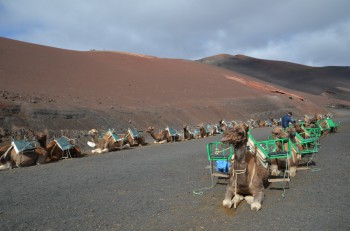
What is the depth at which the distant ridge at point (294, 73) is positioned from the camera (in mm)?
109950

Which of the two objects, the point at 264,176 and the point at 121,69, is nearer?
the point at 264,176

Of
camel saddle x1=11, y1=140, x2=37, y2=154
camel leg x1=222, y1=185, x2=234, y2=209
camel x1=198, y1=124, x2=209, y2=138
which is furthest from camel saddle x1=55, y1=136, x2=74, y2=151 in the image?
camel x1=198, y1=124, x2=209, y2=138

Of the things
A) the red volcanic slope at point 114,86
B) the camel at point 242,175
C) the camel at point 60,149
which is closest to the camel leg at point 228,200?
the camel at point 242,175

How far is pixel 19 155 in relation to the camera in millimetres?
13906

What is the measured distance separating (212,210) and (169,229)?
1204mm

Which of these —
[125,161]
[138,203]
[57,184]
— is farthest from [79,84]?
[138,203]

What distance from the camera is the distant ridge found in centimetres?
10995

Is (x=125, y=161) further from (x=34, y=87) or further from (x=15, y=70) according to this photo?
(x=15, y=70)

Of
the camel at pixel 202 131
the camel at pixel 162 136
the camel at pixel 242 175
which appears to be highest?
the camel at pixel 242 175

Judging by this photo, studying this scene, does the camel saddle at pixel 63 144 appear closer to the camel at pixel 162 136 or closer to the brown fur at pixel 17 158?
the brown fur at pixel 17 158

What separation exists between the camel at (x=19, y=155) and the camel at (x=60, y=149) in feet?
3.67

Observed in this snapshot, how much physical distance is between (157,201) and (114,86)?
39282mm

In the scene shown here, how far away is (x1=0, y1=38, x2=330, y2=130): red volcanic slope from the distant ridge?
4378 centimetres

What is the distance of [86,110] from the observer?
2942 centimetres
